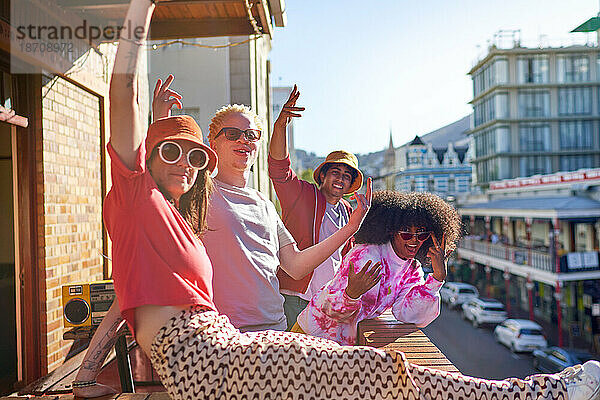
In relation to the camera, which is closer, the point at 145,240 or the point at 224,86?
the point at 145,240

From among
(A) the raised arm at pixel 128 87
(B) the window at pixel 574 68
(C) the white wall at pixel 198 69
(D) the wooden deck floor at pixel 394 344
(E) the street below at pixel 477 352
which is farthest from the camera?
(B) the window at pixel 574 68

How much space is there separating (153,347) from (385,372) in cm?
69

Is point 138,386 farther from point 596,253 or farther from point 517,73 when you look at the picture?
point 517,73

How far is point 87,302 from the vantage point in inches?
107

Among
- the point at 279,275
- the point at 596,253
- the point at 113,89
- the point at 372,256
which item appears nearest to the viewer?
the point at 113,89

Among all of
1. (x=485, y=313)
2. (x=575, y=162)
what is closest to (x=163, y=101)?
(x=485, y=313)

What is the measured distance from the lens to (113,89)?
1.56 meters

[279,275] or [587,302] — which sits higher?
[279,275]

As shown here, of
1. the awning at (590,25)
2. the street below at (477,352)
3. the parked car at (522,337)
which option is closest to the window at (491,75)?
the street below at (477,352)

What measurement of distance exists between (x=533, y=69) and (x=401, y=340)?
3969cm

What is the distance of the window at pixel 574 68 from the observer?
36844 millimetres

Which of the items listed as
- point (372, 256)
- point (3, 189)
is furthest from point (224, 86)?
point (372, 256)

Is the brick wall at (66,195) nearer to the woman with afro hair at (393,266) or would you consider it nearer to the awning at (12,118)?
the awning at (12,118)

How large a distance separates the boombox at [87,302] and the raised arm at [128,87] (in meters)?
1.32
